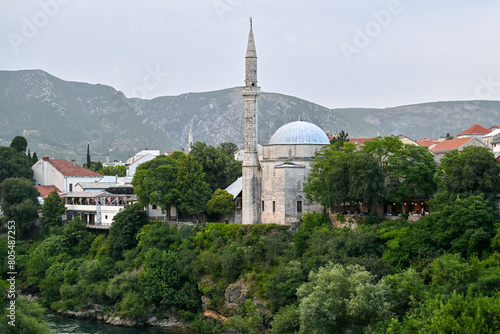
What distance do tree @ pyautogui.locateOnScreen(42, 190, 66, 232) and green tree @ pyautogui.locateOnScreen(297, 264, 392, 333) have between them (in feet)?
124

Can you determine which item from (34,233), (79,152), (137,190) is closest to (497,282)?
(137,190)

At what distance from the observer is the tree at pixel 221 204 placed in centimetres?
5734

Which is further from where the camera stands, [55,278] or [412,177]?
[55,278]

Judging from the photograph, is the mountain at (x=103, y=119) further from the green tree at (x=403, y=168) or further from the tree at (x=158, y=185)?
the green tree at (x=403, y=168)

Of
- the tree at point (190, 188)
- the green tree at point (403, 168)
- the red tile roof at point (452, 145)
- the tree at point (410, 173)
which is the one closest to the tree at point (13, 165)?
the tree at point (190, 188)

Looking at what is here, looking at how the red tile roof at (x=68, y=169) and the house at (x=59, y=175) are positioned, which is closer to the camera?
the house at (x=59, y=175)

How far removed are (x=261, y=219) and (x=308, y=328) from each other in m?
18.9

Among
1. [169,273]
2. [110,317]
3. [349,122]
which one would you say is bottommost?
[110,317]

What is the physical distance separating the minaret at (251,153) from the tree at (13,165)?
33.4m

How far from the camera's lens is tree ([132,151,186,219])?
5759 cm

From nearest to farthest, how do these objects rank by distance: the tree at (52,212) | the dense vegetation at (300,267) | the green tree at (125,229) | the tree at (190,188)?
the dense vegetation at (300,267), the green tree at (125,229), the tree at (190,188), the tree at (52,212)

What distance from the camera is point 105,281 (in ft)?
177

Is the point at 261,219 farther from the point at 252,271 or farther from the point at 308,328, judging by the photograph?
the point at 308,328

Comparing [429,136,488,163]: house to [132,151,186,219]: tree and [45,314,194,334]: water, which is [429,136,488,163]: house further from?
[45,314,194,334]: water
